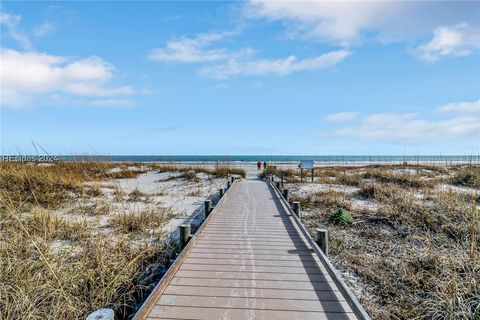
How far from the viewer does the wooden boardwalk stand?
116 inches

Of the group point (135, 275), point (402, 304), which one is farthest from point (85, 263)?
point (402, 304)

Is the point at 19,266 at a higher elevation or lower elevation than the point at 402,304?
higher

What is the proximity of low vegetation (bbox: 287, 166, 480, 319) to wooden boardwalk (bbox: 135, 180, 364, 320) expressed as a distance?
0.80 metres

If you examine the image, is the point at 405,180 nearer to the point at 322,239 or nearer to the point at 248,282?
the point at 322,239

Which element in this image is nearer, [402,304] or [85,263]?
[402,304]

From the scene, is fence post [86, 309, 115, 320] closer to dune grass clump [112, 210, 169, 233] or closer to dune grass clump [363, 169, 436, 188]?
dune grass clump [112, 210, 169, 233]

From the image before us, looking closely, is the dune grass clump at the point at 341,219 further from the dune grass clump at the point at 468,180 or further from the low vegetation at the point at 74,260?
the dune grass clump at the point at 468,180

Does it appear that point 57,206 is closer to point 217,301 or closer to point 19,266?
point 19,266

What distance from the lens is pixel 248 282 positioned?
3584 millimetres

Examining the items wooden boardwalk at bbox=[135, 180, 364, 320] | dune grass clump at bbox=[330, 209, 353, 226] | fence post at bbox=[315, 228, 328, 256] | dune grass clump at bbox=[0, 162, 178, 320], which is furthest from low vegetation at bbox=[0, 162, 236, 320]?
dune grass clump at bbox=[330, 209, 353, 226]

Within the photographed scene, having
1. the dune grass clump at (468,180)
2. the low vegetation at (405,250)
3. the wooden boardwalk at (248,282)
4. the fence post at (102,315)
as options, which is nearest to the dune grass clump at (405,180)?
the dune grass clump at (468,180)

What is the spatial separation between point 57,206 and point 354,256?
22.7ft

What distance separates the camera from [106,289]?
3568 mm

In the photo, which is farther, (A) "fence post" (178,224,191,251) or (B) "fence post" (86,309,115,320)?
(A) "fence post" (178,224,191,251)
